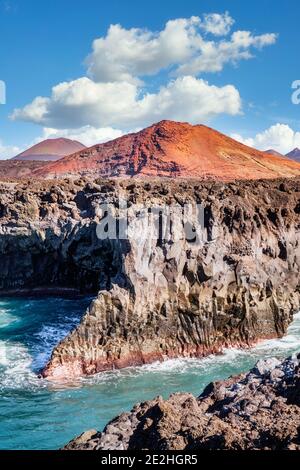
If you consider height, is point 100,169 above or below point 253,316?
above

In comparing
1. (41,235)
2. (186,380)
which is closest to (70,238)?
(41,235)

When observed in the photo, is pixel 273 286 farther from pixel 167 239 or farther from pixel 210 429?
pixel 210 429

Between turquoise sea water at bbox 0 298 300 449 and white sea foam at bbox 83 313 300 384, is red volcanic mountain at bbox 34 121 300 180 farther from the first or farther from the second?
turquoise sea water at bbox 0 298 300 449

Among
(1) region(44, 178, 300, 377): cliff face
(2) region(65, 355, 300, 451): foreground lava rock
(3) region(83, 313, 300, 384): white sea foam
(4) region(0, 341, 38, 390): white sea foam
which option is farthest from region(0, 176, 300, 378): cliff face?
(2) region(65, 355, 300, 451): foreground lava rock

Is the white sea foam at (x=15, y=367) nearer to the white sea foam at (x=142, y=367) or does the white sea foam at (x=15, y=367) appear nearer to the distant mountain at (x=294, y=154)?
the white sea foam at (x=142, y=367)

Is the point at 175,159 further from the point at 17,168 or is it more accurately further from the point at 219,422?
the point at 219,422
